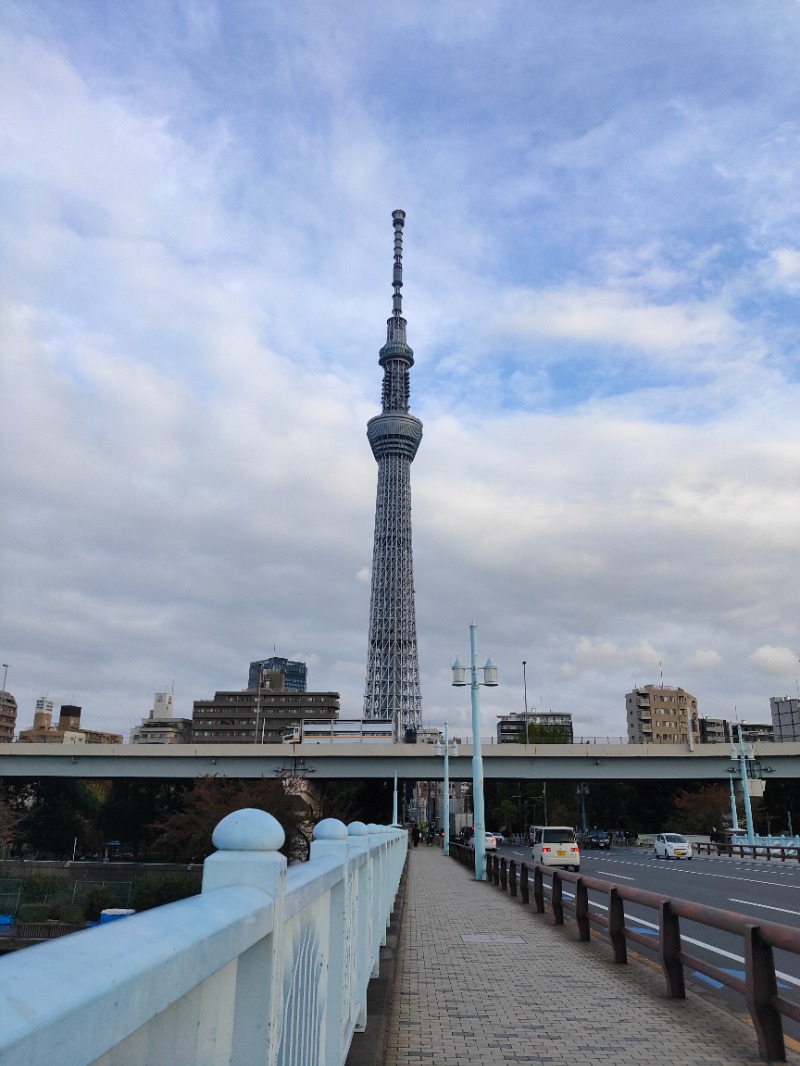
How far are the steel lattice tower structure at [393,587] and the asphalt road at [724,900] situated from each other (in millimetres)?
103678

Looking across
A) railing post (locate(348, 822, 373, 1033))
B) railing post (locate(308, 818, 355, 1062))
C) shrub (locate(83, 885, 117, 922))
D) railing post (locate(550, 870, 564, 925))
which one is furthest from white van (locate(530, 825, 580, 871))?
railing post (locate(308, 818, 355, 1062))

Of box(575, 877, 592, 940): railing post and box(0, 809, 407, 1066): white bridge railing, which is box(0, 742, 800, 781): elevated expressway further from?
box(0, 809, 407, 1066): white bridge railing

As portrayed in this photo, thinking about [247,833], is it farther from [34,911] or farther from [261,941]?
[34,911]

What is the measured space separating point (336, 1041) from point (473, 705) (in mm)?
24058

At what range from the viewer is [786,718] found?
374 ft

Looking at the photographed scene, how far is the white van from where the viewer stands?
29.4 m

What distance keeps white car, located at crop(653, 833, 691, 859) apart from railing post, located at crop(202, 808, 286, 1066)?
40.9 m

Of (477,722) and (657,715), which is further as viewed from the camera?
(657,715)

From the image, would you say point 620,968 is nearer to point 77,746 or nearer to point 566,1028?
point 566,1028

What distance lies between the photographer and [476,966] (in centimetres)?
1038

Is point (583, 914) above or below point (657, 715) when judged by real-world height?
below

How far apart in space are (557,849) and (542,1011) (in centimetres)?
2336

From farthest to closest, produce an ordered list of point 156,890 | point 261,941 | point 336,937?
point 156,890 < point 336,937 < point 261,941

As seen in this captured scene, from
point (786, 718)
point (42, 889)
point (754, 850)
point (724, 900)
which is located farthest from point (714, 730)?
point (724, 900)
